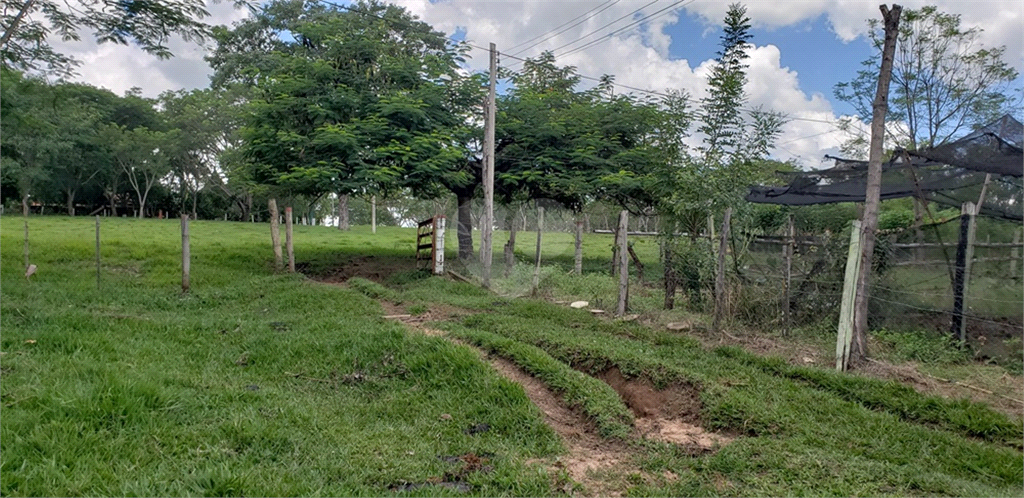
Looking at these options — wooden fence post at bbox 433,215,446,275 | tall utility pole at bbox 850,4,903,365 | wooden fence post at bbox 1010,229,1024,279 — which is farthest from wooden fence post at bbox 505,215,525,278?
wooden fence post at bbox 1010,229,1024,279

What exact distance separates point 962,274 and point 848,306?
5.12 feet

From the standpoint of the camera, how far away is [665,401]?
451 centimetres

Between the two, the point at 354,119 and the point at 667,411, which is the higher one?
the point at 354,119

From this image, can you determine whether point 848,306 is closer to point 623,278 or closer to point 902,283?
point 902,283

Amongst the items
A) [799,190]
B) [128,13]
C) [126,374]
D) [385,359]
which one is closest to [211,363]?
[126,374]

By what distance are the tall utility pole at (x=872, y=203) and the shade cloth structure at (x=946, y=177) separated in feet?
4.07

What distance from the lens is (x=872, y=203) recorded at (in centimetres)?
529

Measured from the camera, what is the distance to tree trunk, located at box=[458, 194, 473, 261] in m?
12.9

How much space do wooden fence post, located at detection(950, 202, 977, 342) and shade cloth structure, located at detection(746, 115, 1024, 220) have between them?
434 millimetres

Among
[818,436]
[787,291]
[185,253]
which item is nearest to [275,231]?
[185,253]

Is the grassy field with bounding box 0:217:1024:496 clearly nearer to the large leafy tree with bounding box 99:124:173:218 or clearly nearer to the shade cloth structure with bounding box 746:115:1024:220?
the shade cloth structure with bounding box 746:115:1024:220

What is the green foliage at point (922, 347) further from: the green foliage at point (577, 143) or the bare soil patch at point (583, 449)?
the green foliage at point (577, 143)

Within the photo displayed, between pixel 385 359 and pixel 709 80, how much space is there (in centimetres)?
627

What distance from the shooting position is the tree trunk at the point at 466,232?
42.4 ft
